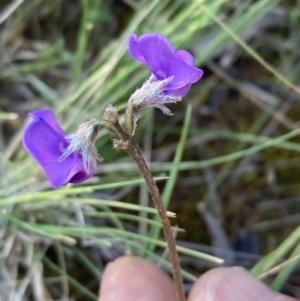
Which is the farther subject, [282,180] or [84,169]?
[282,180]

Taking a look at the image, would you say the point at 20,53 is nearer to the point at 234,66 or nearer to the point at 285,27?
the point at 234,66

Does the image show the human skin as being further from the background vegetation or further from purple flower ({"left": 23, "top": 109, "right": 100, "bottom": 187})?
purple flower ({"left": 23, "top": 109, "right": 100, "bottom": 187})

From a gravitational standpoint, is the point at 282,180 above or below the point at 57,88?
below

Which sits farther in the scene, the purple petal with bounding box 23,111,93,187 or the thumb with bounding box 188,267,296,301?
the thumb with bounding box 188,267,296,301

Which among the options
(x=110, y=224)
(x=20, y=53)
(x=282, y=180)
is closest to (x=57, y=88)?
(x=20, y=53)

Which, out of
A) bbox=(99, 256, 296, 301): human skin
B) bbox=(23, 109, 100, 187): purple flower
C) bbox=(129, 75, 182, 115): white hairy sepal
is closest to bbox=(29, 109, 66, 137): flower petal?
bbox=(23, 109, 100, 187): purple flower

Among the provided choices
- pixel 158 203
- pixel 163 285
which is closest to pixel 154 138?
pixel 163 285
